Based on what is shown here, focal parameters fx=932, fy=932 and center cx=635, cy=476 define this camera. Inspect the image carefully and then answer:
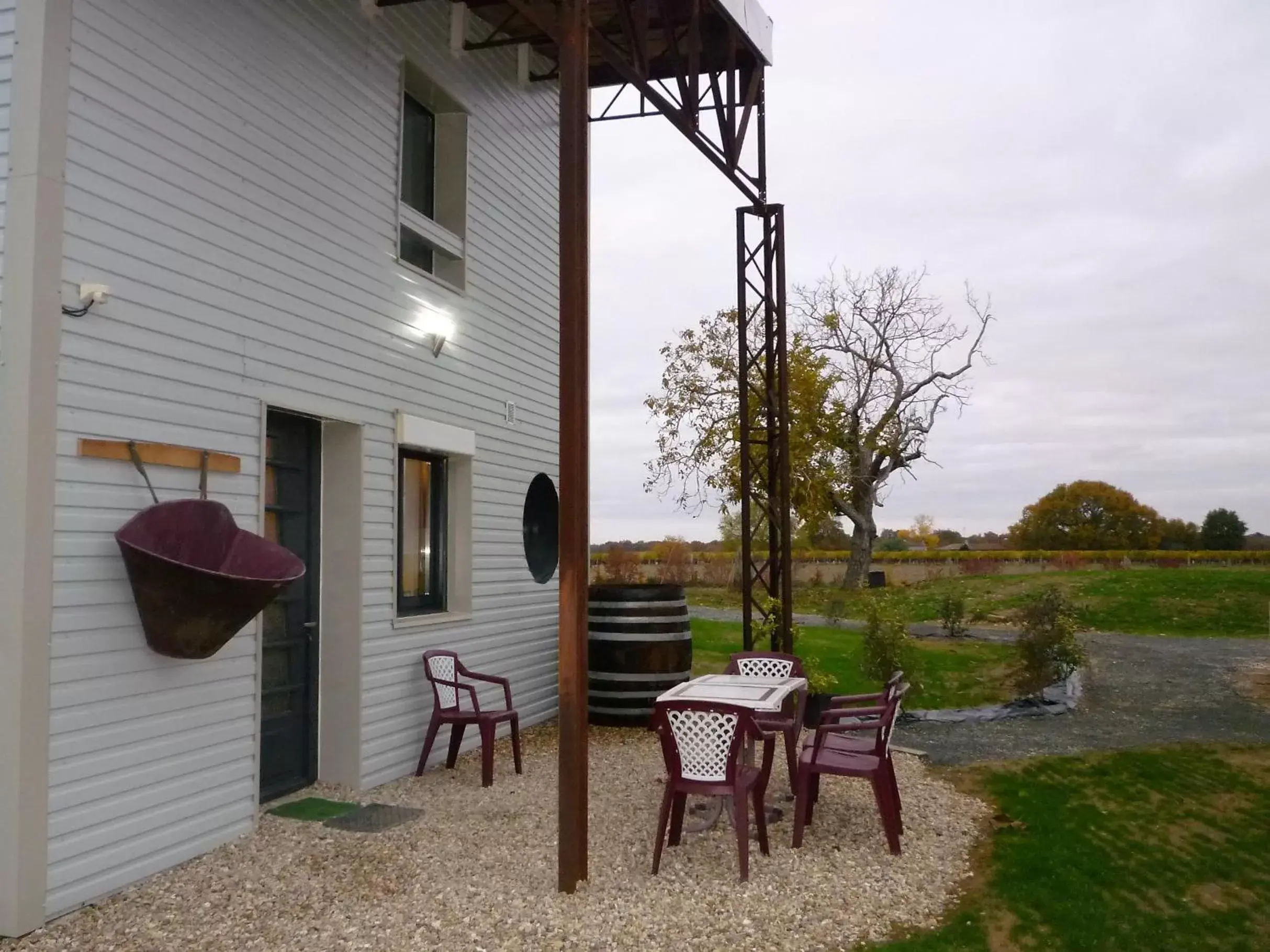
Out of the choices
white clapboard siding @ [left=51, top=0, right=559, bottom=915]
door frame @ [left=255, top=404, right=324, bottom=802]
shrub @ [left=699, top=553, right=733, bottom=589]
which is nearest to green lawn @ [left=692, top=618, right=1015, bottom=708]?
white clapboard siding @ [left=51, top=0, right=559, bottom=915]

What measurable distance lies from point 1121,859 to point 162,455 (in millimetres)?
4832

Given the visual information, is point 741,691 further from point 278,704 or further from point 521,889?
point 278,704

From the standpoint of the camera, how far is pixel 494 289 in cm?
725

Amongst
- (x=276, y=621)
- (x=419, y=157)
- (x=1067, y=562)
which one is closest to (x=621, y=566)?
(x=419, y=157)

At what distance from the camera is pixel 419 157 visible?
6691 mm

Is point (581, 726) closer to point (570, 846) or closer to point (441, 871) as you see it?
point (570, 846)

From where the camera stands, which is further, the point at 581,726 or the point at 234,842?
the point at 234,842

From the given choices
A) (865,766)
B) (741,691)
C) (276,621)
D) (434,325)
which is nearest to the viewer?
(865,766)

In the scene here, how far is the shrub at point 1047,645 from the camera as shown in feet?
31.3

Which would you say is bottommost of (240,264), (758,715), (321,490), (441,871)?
(441,871)

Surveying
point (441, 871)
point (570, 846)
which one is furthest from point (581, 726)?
point (441, 871)

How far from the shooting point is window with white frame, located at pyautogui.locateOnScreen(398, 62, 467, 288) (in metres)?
6.50

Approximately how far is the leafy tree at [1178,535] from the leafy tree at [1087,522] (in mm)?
230

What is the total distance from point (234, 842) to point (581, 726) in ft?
6.03
